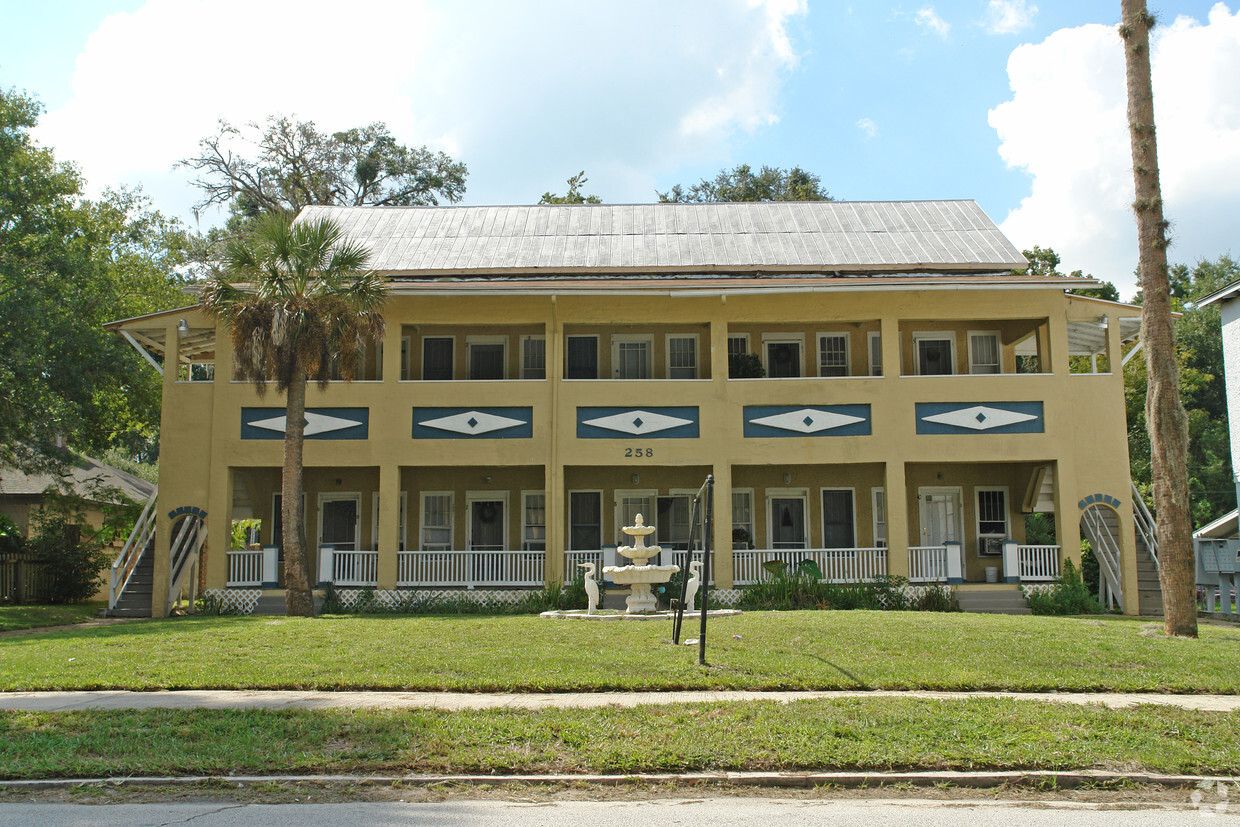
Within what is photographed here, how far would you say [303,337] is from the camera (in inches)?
762

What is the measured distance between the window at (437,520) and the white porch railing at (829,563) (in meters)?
7.03

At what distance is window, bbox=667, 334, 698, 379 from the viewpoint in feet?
79.6

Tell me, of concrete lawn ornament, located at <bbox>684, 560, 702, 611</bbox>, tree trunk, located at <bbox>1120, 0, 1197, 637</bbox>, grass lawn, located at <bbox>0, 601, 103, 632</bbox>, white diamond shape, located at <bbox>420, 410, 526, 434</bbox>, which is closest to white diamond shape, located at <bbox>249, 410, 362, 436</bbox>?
white diamond shape, located at <bbox>420, 410, 526, 434</bbox>

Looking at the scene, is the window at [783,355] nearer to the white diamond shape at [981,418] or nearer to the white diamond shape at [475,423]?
the white diamond shape at [981,418]

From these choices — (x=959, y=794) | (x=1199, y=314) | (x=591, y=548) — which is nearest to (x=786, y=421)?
(x=591, y=548)

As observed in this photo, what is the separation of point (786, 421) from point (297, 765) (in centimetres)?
1567

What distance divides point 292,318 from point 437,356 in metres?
5.40

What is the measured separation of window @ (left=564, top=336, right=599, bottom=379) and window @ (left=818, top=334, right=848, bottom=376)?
Result: 210 inches

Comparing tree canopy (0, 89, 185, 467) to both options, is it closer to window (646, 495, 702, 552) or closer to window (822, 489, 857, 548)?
window (646, 495, 702, 552)

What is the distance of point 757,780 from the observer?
7406mm

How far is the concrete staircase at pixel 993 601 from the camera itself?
68.2 ft

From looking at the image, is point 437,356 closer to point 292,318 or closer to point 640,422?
point 292,318

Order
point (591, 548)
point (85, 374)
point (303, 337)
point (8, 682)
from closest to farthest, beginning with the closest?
1. point (8, 682)
2. point (303, 337)
3. point (591, 548)
4. point (85, 374)

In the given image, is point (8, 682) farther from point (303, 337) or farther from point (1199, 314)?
point (1199, 314)
